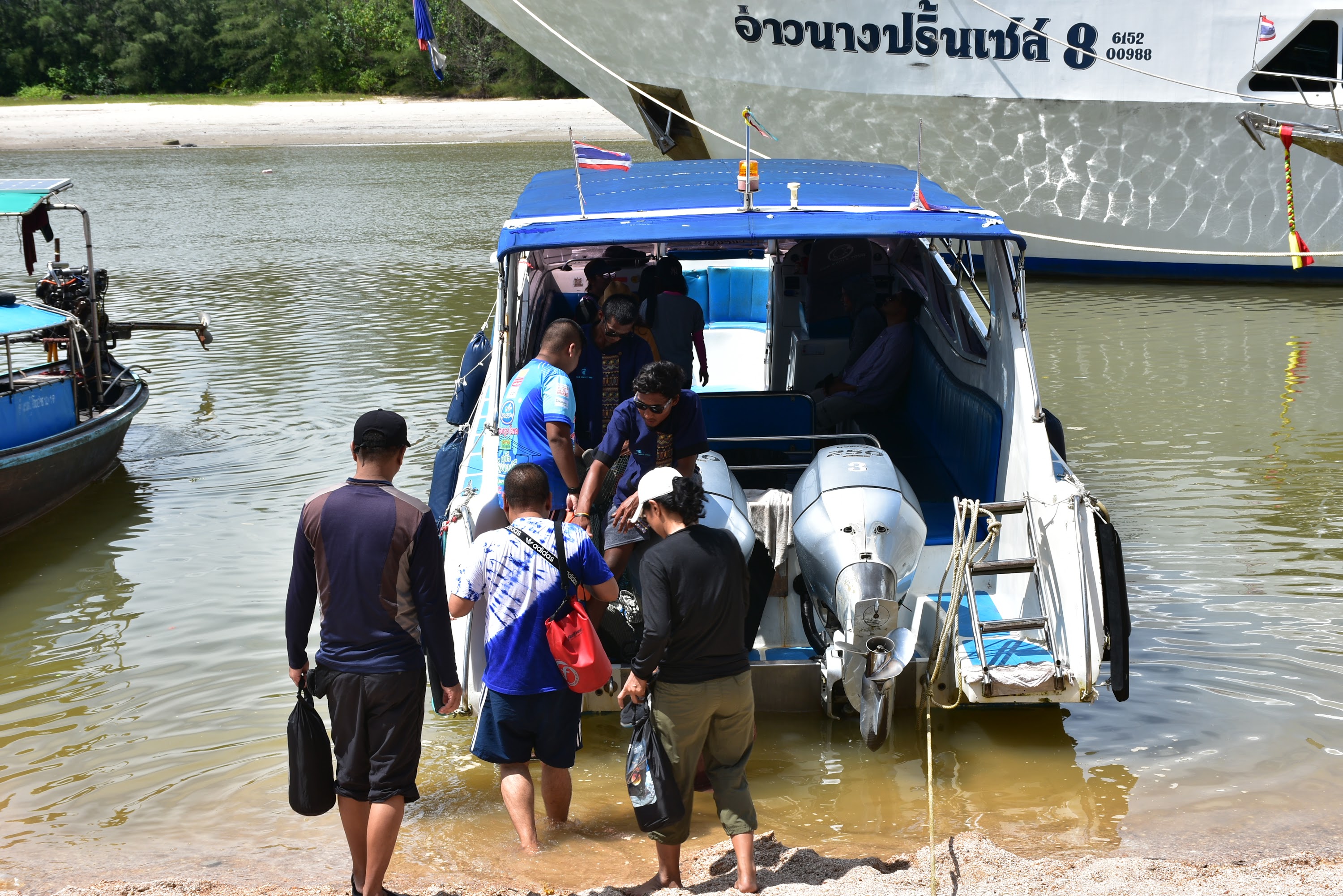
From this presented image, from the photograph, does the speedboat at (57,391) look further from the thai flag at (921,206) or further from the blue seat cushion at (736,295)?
the thai flag at (921,206)

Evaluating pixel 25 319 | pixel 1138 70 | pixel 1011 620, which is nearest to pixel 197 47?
pixel 1138 70

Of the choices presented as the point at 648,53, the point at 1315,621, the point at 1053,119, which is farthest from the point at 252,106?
the point at 1315,621

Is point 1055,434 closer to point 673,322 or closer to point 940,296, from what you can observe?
point 940,296

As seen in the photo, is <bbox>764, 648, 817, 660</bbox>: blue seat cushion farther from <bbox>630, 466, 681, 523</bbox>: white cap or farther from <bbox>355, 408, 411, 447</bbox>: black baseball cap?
<bbox>355, 408, 411, 447</bbox>: black baseball cap

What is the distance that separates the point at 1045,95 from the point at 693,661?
1239 centimetres

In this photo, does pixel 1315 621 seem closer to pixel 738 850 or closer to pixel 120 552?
pixel 738 850

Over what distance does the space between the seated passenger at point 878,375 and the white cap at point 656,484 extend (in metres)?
3.27

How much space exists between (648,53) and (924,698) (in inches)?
469

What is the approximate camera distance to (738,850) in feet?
12.6

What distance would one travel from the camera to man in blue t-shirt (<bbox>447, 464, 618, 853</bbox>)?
405 centimetres

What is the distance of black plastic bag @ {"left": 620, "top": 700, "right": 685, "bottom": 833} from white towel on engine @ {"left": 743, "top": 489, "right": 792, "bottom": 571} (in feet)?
5.50

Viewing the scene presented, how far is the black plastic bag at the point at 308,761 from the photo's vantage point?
375cm

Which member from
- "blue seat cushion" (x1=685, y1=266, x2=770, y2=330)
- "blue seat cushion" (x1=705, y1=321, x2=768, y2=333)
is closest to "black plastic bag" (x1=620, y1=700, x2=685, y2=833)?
"blue seat cushion" (x1=705, y1=321, x2=768, y2=333)

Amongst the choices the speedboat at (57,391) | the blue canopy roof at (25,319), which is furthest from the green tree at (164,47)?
the blue canopy roof at (25,319)
